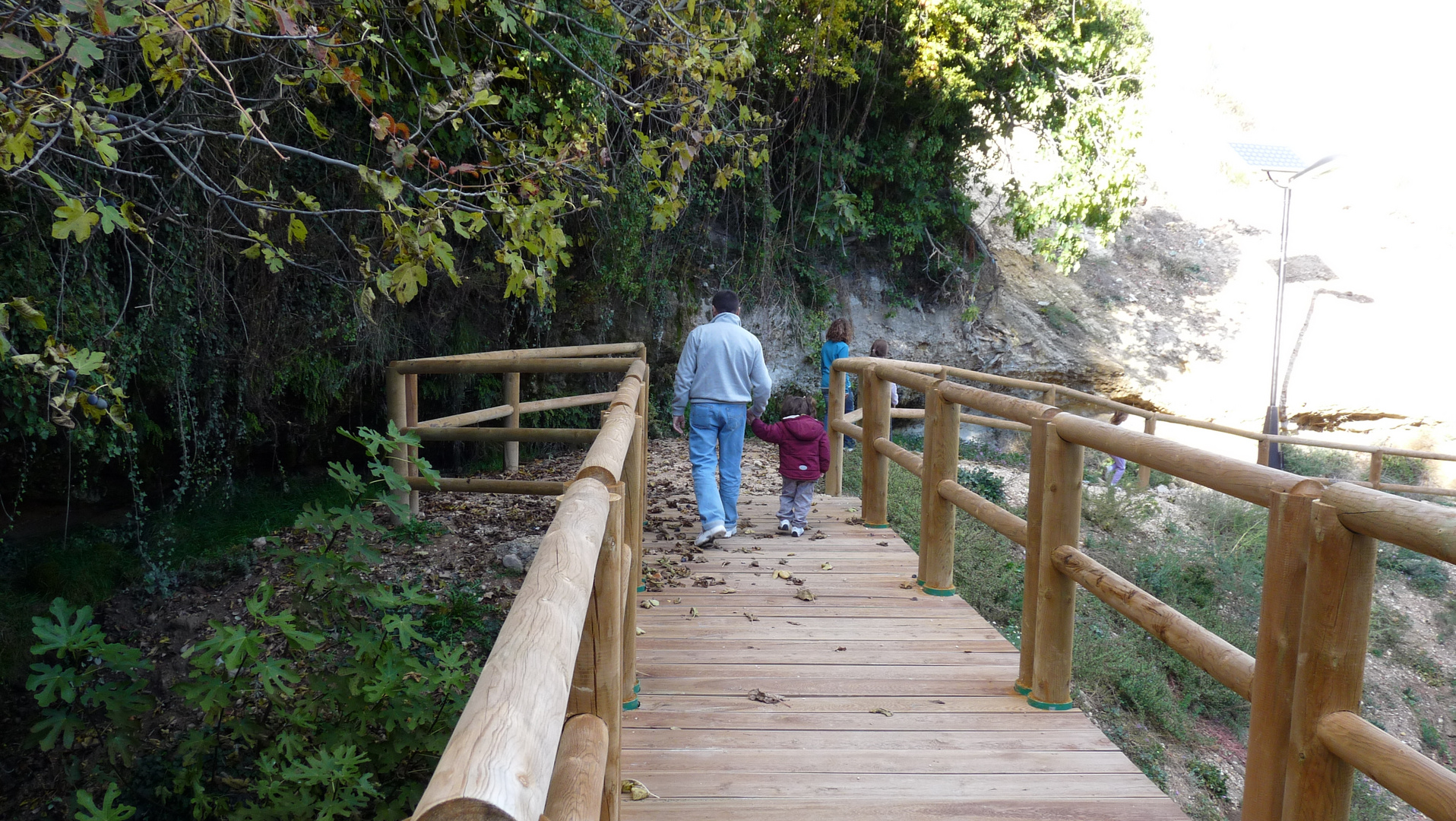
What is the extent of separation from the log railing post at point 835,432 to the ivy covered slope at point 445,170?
1809 millimetres

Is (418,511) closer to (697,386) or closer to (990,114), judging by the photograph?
(697,386)

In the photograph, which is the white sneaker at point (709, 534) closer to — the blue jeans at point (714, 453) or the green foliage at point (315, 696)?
the blue jeans at point (714, 453)

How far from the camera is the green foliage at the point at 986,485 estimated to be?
1006cm

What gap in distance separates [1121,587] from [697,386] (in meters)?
3.20

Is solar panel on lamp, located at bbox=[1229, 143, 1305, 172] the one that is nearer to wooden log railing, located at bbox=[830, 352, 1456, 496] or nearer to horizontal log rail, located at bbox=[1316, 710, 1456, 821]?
wooden log railing, located at bbox=[830, 352, 1456, 496]

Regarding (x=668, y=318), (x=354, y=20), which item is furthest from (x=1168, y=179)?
(x=354, y=20)

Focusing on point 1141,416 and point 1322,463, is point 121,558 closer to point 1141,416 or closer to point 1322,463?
point 1141,416

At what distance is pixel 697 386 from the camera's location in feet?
18.6

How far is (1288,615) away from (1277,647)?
0.08 m

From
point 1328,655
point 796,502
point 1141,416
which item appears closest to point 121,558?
point 796,502

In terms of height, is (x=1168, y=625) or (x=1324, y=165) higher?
(x=1324, y=165)

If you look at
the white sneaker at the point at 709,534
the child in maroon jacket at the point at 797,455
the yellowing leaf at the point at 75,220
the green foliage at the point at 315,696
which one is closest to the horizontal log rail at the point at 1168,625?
the green foliage at the point at 315,696

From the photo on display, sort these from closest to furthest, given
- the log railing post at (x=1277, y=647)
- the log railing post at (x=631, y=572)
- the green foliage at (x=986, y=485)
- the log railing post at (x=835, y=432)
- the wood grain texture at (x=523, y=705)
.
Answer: the wood grain texture at (x=523, y=705), the log railing post at (x=1277, y=647), the log railing post at (x=631, y=572), the log railing post at (x=835, y=432), the green foliage at (x=986, y=485)

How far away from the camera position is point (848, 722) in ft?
10.6
